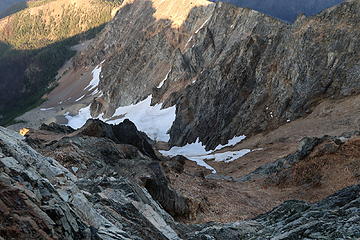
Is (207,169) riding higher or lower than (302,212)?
lower

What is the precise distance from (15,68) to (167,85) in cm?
15391

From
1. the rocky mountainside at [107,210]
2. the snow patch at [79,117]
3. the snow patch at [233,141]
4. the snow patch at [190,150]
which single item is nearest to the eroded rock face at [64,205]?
the rocky mountainside at [107,210]

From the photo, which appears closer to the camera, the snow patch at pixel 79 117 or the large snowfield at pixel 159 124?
the large snowfield at pixel 159 124

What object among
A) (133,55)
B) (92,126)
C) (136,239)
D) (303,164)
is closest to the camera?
(136,239)

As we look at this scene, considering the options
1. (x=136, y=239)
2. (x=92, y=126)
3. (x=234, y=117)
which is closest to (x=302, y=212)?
(x=136, y=239)

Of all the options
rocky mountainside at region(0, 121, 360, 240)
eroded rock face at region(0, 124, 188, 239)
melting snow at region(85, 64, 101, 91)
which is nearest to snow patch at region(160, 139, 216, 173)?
rocky mountainside at region(0, 121, 360, 240)

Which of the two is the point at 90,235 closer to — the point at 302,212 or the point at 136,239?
the point at 136,239

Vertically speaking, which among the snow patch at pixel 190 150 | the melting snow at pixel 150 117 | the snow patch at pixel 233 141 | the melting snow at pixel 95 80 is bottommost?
the snow patch at pixel 190 150

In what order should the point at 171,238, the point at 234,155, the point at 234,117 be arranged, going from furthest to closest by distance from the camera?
the point at 234,117 < the point at 234,155 < the point at 171,238

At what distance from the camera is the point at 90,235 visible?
7359 mm

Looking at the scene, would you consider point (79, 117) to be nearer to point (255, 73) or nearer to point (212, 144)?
point (212, 144)

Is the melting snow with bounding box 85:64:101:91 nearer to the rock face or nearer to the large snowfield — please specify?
the large snowfield

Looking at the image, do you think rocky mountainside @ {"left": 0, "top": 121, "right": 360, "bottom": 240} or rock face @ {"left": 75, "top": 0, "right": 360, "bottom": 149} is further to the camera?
rock face @ {"left": 75, "top": 0, "right": 360, "bottom": 149}

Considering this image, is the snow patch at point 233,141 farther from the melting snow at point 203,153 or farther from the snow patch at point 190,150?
the snow patch at point 190,150
